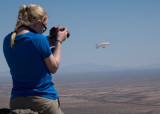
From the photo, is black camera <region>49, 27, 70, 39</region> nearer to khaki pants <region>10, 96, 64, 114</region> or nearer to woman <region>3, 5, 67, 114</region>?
woman <region>3, 5, 67, 114</region>

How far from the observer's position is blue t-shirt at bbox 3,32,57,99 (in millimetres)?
2377

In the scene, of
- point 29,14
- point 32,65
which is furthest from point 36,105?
point 29,14

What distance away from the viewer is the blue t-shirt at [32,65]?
2377 millimetres

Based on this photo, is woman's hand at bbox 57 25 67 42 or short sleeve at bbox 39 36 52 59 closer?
short sleeve at bbox 39 36 52 59

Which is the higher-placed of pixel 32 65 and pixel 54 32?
pixel 54 32

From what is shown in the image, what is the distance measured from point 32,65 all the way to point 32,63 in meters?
0.02

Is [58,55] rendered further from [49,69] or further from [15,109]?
[15,109]

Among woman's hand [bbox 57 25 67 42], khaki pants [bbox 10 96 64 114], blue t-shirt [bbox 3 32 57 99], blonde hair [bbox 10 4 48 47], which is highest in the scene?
blonde hair [bbox 10 4 48 47]

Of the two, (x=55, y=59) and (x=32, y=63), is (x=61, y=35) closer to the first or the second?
(x=55, y=59)

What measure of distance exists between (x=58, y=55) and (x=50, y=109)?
19.9 inches

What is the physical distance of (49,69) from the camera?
245cm

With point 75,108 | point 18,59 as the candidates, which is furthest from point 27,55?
point 75,108

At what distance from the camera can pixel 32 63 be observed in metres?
2.40

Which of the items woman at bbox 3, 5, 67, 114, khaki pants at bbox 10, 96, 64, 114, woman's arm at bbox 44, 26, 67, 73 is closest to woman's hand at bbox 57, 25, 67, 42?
woman's arm at bbox 44, 26, 67, 73
